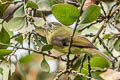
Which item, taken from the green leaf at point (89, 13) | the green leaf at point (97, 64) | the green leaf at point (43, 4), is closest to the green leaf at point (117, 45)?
the green leaf at point (97, 64)

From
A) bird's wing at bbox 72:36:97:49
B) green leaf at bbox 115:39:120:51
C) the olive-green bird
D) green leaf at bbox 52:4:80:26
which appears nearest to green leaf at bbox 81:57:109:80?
the olive-green bird

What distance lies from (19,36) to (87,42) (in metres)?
0.41

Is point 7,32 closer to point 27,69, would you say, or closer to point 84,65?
point 84,65

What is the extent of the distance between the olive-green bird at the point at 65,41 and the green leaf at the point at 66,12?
11.4 inches

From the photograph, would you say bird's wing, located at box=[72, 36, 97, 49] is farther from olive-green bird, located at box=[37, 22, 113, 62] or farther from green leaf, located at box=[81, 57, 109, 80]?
green leaf, located at box=[81, 57, 109, 80]

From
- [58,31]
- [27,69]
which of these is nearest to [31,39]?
[58,31]

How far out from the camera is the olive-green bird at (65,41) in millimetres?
1551

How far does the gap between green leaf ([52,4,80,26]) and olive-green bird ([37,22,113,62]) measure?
0.95 ft

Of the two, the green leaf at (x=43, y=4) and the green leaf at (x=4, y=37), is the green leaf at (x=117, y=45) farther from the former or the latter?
the green leaf at (x=4, y=37)

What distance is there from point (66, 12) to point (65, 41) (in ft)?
1.72

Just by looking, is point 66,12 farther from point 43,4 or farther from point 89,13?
point 43,4

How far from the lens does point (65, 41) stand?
5.51 ft

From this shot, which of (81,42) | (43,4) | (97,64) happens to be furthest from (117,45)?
(43,4)

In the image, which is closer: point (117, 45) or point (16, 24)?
point (16, 24)
